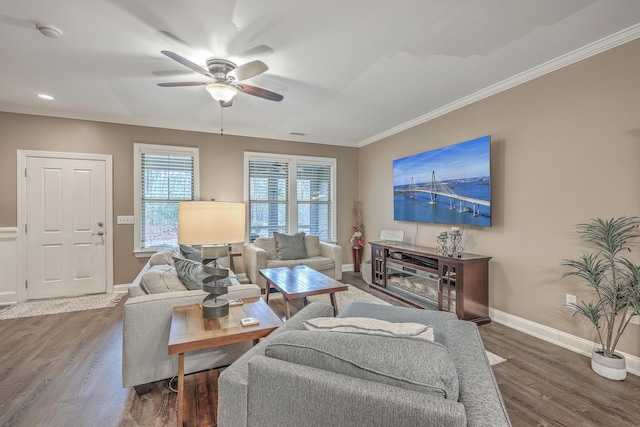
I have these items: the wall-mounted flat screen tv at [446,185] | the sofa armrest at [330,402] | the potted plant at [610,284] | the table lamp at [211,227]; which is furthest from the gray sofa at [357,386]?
the wall-mounted flat screen tv at [446,185]

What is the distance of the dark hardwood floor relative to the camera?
1731 millimetres

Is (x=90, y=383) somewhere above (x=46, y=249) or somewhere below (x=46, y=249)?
below

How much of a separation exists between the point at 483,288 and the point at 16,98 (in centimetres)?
588

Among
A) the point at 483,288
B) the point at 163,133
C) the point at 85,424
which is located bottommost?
the point at 85,424

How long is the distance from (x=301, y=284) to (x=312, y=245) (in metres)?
1.84

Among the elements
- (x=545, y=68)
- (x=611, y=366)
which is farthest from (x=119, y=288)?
(x=545, y=68)

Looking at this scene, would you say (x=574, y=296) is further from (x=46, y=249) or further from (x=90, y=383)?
(x=46, y=249)

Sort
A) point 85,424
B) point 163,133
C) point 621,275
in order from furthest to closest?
point 163,133 → point 621,275 → point 85,424

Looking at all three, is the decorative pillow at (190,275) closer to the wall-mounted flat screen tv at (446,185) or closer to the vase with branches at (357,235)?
the wall-mounted flat screen tv at (446,185)

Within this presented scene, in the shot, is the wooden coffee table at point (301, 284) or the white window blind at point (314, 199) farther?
the white window blind at point (314, 199)

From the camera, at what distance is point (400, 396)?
0.77m

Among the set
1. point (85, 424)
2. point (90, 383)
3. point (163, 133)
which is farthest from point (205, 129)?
point (85, 424)

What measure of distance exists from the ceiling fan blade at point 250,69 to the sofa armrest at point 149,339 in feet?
5.75

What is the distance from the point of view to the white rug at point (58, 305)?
3.42m
